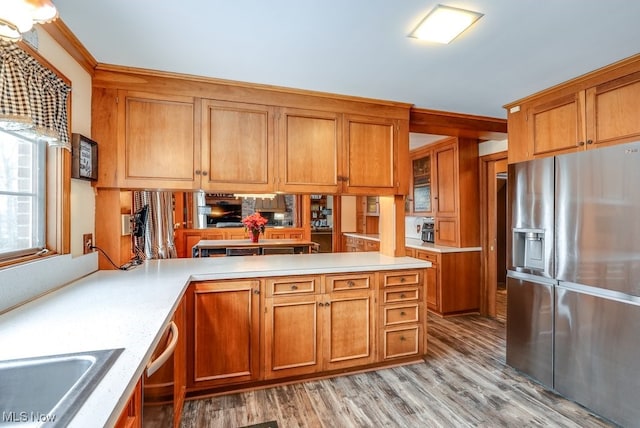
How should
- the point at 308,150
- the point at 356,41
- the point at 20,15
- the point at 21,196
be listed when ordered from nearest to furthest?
the point at 20,15 < the point at 21,196 < the point at 356,41 < the point at 308,150

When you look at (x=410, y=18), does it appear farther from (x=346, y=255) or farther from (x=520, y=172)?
(x=346, y=255)

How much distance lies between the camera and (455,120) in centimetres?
314

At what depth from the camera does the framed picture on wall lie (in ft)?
6.23

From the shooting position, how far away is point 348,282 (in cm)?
246

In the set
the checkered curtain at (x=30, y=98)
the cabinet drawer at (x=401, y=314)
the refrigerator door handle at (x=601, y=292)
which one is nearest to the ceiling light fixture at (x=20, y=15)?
the checkered curtain at (x=30, y=98)

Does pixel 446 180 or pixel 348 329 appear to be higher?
pixel 446 180

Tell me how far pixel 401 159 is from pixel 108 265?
8.17 ft

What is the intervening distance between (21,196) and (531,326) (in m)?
3.37

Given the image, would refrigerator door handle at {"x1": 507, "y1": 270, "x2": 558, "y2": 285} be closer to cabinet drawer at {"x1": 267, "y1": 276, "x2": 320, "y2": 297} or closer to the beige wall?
cabinet drawer at {"x1": 267, "y1": 276, "x2": 320, "y2": 297}

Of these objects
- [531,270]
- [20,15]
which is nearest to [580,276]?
[531,270]

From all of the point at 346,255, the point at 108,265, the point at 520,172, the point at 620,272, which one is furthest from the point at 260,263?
the point at 620,272

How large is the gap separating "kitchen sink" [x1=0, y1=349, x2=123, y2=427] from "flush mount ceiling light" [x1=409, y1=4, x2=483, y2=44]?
195 cm

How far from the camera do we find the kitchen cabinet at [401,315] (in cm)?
257

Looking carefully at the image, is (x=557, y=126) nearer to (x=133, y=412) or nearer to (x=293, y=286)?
(x=293, y=286)
